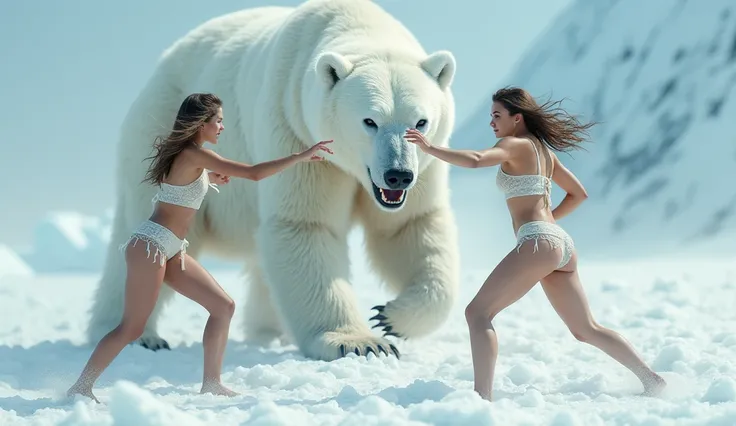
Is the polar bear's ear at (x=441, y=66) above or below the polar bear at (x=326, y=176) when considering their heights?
above

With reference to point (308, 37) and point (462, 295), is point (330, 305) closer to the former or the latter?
point (308, 37)

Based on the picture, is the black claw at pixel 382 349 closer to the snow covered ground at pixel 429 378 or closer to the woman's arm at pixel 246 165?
the snow covered ground at pixel 429 378

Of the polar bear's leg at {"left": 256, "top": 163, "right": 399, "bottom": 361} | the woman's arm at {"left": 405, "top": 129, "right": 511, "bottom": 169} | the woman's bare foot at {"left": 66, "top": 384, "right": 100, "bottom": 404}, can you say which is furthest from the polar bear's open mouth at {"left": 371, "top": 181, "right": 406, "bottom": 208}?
the woman's bare foot at {"left": 66, "top": 384, "right": 100, "bottom": 404}

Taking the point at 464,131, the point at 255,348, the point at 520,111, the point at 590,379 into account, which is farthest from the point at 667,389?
the point at 464,131

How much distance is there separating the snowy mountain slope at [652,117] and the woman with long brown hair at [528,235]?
770 inches

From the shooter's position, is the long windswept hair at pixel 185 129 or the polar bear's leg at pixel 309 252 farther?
the polar bear's leg at pixel 309 252

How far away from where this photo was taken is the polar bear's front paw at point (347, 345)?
494cm

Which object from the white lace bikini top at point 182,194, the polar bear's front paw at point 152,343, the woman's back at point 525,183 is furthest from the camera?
the polar bear's front paw at point 152,343

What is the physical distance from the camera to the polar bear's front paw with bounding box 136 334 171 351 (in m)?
6.04

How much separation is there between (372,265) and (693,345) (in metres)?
2.07

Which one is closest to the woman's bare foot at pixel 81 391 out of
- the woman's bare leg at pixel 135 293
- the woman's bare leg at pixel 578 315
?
the woman's bare leg at pixel 135 293

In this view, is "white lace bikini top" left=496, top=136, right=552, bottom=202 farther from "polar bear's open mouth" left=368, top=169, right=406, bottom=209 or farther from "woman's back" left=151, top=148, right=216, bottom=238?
"woman's back" left=151, top=148, right=216, bottom=238

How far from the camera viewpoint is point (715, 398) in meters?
3.36

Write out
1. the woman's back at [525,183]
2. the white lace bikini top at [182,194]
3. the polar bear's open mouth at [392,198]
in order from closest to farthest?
the woman's back at [525,183], the white lace bikini top at [182,194], the polar bear's open mouth at [392,198]
